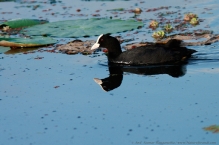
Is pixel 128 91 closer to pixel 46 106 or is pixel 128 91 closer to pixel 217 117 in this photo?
pixel 46 106

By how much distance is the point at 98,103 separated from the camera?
24.3 feet

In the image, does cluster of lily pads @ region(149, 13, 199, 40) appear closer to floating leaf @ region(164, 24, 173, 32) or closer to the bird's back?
floating leaf @ region(164, 24, 173, 32)

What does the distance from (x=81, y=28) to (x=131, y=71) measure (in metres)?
3.44

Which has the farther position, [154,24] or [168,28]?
[154,24]

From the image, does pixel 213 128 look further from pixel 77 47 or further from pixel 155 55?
pixel 77 47

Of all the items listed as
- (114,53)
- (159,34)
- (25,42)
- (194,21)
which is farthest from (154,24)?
(25,42)

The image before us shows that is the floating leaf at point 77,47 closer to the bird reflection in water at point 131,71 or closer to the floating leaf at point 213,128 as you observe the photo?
the bird reflection in water at point 131,71

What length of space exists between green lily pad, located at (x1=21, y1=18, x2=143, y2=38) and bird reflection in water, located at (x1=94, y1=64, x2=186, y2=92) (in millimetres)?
2460

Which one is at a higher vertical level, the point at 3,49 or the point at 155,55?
the point at 155,55

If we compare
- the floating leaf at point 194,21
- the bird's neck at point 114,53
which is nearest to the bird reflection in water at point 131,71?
the bird's neck at point 114,53

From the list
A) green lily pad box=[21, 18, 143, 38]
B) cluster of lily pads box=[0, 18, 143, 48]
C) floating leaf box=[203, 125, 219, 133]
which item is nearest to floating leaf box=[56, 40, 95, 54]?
cluster of lily pads box=[0, 18, 143, 48]

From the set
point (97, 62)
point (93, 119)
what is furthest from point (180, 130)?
point (97, 62)

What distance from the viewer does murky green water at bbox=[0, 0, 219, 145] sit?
243 inches

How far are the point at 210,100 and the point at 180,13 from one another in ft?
24.5
